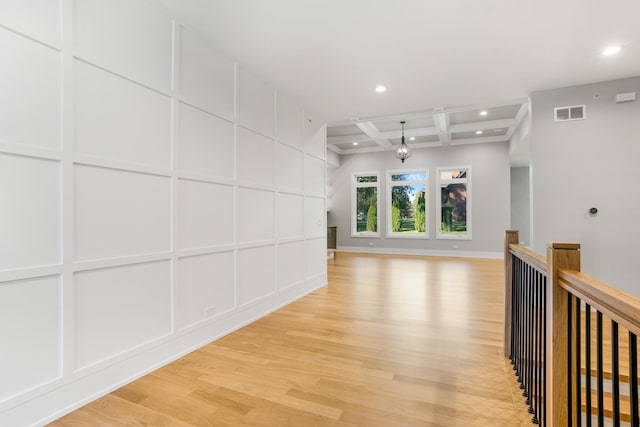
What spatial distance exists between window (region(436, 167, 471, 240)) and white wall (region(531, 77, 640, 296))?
4811 mm

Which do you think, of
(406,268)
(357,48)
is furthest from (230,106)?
(406,268)

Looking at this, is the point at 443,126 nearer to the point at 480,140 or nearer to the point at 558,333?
the point at 480,140

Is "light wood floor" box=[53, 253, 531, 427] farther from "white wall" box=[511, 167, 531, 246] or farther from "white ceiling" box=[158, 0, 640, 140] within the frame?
"white wall" box=[511, 167, 531, 246]

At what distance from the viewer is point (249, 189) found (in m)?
3.58

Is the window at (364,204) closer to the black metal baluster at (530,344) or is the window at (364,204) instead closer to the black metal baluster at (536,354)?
the black metal baluster at (530,344)

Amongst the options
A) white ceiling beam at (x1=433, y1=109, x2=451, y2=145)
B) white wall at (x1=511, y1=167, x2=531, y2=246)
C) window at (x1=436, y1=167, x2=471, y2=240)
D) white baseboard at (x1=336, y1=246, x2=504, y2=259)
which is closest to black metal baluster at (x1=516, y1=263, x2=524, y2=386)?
white ceiling beam at (x1=433, y1=109, x2=451, y2=145)

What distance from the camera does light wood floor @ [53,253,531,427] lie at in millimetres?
1893

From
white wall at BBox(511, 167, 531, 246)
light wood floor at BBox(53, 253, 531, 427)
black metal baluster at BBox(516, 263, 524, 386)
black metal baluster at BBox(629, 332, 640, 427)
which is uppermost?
white wall at BBox(511, 167, 531, 246)

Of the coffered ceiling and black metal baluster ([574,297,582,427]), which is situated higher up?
the coffered ceiling

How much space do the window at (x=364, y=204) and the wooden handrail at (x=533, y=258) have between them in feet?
25.1

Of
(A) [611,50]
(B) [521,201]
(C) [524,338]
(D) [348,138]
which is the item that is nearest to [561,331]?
(C) [524,338]

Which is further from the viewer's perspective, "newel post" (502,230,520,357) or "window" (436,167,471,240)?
"window" (436,167,471,240)

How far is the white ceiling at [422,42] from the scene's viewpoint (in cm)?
257

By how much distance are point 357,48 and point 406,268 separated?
16.4ft
